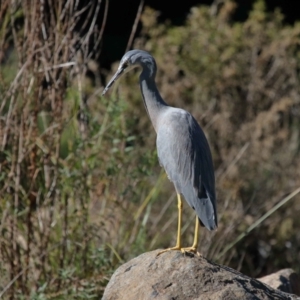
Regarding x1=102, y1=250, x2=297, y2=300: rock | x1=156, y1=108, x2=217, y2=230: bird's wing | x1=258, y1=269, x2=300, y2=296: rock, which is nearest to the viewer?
x1=102, y1=250, x2=297, y2=300: rock

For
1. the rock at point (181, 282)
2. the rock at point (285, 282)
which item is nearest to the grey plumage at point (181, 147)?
the rock at point (181, 282)

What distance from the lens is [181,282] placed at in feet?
14.2

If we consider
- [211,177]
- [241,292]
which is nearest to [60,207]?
[211,177]

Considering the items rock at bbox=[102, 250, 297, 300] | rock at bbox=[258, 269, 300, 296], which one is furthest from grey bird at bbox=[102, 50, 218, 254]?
rock at bbox=[258, 269, 300, 296]

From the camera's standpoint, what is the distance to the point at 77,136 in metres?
5.79

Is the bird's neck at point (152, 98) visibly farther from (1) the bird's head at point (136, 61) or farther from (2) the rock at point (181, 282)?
(2) the rock at point (181, 282)

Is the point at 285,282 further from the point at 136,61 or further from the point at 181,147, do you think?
the point at 136,61

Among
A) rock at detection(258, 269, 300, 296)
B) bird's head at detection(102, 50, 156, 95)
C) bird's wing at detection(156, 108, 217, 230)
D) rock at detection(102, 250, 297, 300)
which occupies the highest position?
bird's head at detection(102, 50, 156, 95)

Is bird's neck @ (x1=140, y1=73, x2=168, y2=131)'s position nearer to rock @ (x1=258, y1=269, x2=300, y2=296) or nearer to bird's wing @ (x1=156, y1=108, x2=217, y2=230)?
bird's wing @ (x1=156, y1=108, x2=217, y2=230)

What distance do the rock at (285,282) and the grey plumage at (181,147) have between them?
0.90 metres

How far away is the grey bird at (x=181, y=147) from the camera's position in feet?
15.3

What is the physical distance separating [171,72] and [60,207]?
11.7 feet

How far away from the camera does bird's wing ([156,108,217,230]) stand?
4668 mm

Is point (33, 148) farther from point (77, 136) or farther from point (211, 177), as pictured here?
point (211, 177)
